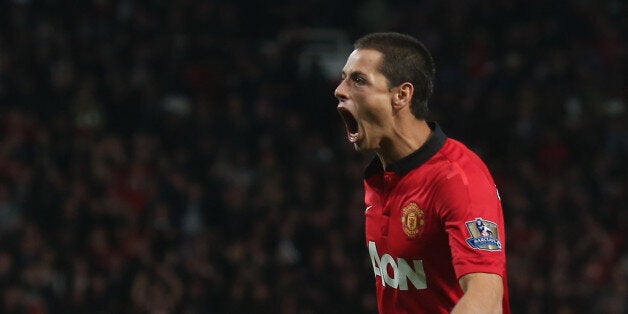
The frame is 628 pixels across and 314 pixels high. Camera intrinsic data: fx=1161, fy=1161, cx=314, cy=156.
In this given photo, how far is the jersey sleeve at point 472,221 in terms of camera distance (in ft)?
12.0

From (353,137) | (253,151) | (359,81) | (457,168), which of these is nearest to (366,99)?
(359,81)

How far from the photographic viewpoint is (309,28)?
16000mm

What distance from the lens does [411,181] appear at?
409 centimetres

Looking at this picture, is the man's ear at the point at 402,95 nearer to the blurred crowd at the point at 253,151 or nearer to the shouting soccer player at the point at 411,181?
the shouting soccer player at the point at 411,181

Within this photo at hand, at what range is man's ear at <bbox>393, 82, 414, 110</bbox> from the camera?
13.3 ft

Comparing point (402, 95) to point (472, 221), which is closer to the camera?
point (472, 221)

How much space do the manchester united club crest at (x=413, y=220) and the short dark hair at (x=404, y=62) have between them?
373mm

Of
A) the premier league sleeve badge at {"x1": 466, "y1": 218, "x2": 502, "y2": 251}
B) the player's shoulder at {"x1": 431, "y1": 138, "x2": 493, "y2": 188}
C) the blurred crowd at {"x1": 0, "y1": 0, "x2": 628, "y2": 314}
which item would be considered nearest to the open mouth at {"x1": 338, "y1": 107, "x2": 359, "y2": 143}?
the player's shoulder at {"x1": 431, "y1": 138, "x2": 493, "y2": 188}

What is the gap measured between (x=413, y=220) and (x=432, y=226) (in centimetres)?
10

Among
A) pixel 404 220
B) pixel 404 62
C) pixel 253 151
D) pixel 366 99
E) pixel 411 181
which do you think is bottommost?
pixel 253 151

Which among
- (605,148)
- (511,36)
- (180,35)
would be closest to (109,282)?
(180,35)

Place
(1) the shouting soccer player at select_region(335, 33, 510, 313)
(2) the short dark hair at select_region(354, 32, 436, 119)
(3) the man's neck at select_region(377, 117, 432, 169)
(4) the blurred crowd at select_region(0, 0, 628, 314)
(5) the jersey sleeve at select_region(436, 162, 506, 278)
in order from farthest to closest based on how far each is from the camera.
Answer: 1. (4) the blurred crowd at select_region(0, 0, 628, 314)
2. (3) the man's neck at select_region(377, 117, 432, 169)
3. (2) the short dark hair at select_region(354, 32, 436, 119)
4. (1) the shouting soccer player at select_region(335, 33, 510, 313)
5. (5) the jersey sleeve at select_region(436, 162, 506, 278)

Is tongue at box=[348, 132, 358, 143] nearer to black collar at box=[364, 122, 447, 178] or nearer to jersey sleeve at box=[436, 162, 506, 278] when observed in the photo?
black collar at box=[364, 122, 447, 178]

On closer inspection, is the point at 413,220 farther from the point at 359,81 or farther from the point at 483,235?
the point at 359,81
